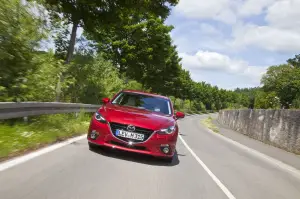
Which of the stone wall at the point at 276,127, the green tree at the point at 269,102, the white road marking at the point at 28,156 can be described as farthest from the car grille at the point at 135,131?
the green tree at the point at 269,102

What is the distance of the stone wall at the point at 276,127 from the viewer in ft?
52.4

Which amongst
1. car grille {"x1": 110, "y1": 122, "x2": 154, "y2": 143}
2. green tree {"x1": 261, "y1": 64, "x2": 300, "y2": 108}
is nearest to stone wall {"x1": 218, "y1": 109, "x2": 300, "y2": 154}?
car grille {"x1": 110, "y1": 122, "x2": 154, "y2": 143}

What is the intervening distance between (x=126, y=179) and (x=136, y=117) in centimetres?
189

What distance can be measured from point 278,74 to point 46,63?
106269 millimetres

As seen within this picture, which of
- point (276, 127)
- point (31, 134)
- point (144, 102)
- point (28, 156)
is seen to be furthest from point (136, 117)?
point (276, 127)

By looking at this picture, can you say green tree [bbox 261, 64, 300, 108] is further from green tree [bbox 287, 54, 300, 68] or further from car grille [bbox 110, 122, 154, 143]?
car grille [bbox 110, 122, 154, 143]

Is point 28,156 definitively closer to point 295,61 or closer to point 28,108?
point 28,108

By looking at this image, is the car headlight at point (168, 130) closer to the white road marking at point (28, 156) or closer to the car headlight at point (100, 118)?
the car headlight at point (100, 118)

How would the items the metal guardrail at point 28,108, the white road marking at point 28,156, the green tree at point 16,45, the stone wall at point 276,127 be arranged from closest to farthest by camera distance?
the white road marking at point 28,156, the metal guardrail at point 28,108, the green tree at point 16,45, the stone wall at point 276,127

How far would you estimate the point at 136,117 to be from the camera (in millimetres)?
7691

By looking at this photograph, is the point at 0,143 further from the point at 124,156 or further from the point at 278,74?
the point at 278,74

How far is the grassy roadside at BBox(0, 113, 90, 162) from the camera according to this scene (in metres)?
6.73

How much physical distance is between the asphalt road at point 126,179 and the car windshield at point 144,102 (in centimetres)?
121

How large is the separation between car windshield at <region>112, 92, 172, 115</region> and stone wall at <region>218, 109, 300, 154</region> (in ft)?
27.7
